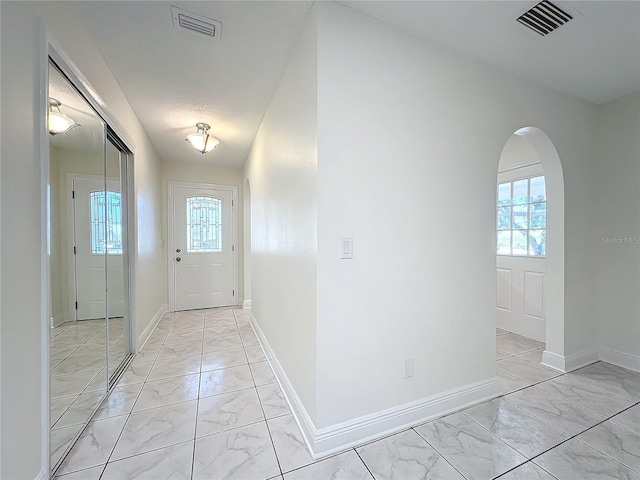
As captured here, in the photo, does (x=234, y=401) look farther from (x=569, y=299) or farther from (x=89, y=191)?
(x=569, y=299)

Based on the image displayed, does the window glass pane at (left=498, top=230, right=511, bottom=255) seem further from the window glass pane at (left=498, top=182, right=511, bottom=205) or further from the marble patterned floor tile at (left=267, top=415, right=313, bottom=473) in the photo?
the marble patterned floor tile at (left=267, top=415, right=313, bottom=473)

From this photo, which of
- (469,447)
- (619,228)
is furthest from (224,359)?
(619,228)

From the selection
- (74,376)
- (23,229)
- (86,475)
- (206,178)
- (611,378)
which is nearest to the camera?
(23,229)

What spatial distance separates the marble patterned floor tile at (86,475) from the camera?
4.47ft

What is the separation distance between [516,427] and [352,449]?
1.10m

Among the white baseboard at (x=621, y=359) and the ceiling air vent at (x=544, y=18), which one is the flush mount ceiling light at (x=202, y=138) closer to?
the ceiling air vent at (x=544, y=18)

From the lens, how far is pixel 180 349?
2982 millimetres

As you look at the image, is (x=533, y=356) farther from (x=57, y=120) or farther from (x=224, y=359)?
(x=57, y=120)

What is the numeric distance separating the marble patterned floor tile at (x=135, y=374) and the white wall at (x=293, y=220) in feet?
3.68

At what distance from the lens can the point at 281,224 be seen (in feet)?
7.31

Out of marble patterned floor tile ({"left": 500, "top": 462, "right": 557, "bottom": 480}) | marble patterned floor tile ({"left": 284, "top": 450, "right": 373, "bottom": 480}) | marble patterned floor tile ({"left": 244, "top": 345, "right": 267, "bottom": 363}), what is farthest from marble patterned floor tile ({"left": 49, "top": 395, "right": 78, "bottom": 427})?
marble patterned floor tile ({"left": 500, "top": 462, "right": 557, "bottom": 480})

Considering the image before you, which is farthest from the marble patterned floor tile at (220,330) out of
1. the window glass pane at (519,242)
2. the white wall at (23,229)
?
the window glass pane at (519,242)

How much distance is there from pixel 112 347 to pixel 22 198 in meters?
1.65

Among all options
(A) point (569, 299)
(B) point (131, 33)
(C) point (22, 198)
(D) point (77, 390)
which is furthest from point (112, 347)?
(A) point (569, 299)
